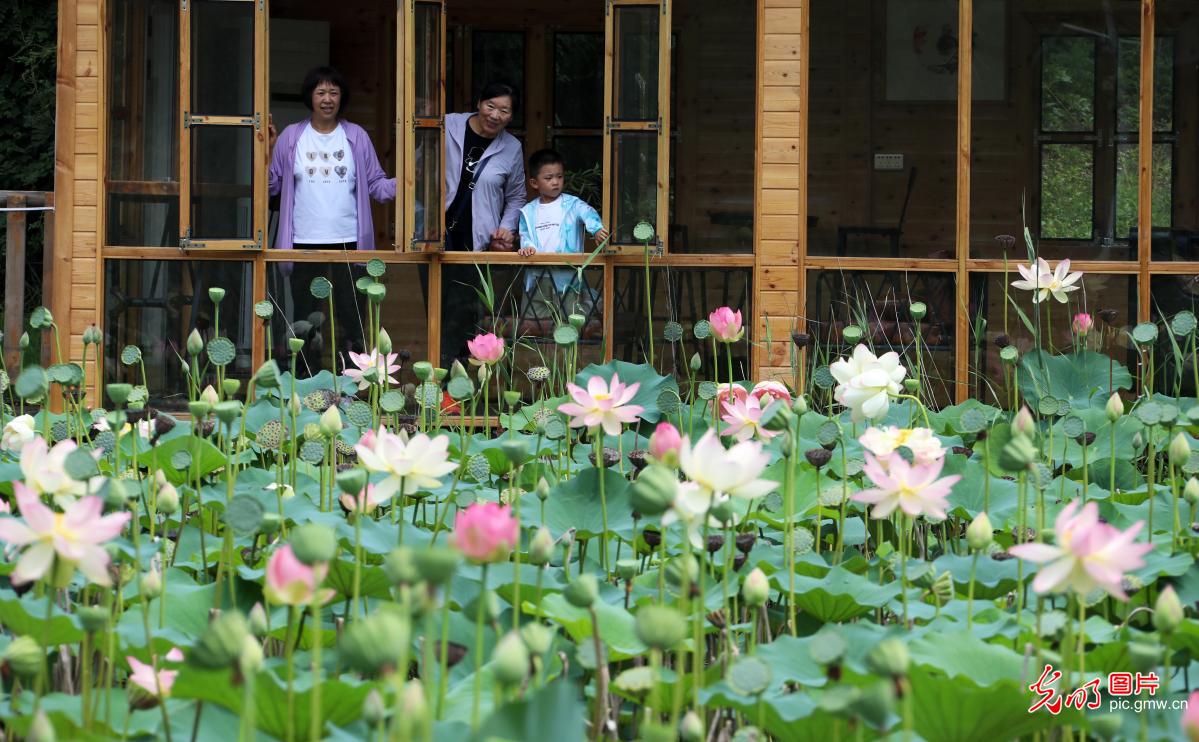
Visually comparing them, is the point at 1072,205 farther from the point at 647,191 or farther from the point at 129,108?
the point at 129,108

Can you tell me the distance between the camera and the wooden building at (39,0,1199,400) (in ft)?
19.0

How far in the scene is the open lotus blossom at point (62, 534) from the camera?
138cm

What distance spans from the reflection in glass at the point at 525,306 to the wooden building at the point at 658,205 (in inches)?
0.5

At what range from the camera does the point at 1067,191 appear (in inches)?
269

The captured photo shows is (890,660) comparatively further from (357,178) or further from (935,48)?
(935,48)

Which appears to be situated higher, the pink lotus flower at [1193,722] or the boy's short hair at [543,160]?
the boy's short hair at [543,160]

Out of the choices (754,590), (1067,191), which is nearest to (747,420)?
(754,590)

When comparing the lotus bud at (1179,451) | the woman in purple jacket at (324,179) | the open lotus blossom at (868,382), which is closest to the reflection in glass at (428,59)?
the woman in purple jacket at (324,179)

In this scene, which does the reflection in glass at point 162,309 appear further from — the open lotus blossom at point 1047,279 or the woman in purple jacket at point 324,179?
the open lotus blossom at point 1047,279

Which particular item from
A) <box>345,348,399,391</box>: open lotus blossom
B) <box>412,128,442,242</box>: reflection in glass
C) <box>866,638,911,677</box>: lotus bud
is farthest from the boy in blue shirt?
<box>866,638,911,677</box>: lotus bud

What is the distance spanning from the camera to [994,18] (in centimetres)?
628

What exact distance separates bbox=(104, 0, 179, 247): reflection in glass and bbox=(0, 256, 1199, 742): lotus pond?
273 centimetres

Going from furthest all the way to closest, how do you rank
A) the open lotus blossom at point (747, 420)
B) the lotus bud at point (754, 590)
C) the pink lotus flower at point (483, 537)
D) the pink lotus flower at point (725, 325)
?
the pink lotus flower at point (725, 325) < the open lotus blossom at point (747, 420) < the lotus bud at point (754, 590) < the pink lotus flower at point (483, 537)

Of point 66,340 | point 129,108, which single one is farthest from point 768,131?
point 66,340
